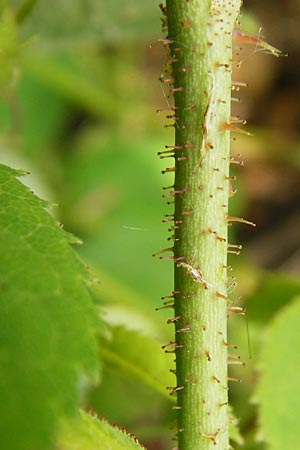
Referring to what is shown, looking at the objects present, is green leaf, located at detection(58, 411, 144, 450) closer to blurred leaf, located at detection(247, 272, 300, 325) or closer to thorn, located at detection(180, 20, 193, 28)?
thorn, located at detection(180, 20, 193, 28)

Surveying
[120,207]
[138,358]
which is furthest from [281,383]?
[120,207]

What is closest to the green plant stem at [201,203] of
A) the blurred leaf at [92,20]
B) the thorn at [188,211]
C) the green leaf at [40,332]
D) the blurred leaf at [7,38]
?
the thorn at [188,211]

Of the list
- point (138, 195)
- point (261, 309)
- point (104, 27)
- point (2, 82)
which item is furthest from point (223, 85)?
point (138, 195)

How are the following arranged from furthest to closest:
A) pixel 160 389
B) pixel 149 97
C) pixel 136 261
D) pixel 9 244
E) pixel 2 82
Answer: pixel 149 97 → pixel 136 261 → pixel 2 82 → pixel 160 389 → pixel 9 244

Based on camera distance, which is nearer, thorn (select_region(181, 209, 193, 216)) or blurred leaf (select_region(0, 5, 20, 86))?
thorn (select_region(181, 209, 193, 216))

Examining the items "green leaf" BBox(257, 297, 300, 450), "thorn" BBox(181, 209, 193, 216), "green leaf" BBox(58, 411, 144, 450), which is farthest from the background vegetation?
"thorn" BBox(181, 209, 193, 216)

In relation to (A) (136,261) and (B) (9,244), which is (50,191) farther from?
(B) (9,244)
